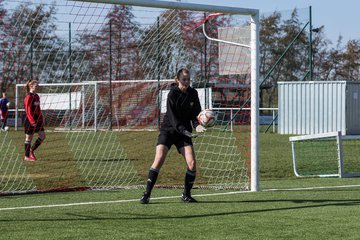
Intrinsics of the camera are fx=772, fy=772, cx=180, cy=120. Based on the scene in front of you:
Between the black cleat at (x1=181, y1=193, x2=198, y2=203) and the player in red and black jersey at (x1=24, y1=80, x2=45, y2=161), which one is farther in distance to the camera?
the player in red and black jersey at (x1=24, y1=80, x2=45, y2=161)

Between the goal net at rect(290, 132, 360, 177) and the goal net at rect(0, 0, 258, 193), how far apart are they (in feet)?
4.31

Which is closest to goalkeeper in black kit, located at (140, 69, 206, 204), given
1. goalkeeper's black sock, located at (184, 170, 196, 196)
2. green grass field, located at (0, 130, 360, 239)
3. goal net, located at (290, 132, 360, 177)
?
goalkeeper's black sock, located at (184, 170, 196, 196)

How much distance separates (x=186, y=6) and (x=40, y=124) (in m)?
6.87

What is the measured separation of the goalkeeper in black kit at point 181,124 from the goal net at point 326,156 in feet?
17.4

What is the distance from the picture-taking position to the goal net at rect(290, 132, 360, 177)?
51.4ft

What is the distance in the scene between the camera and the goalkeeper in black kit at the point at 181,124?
10.9m

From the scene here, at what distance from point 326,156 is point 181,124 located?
1038cm

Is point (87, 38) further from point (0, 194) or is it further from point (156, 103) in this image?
point (156, 103)

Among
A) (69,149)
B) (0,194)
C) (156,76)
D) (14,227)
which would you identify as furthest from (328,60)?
(14,227)

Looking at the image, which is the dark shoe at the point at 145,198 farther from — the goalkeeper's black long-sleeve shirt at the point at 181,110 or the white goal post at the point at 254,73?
the white goal post at the point at 254,73

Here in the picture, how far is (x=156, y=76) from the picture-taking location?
58.2ft

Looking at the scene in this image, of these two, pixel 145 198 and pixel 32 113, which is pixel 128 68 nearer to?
pixel 32 113

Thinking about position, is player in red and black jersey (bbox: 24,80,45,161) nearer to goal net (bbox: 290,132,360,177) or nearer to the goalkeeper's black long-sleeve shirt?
goal net (bbox: 290,132,360,177)

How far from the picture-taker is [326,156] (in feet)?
66.9
